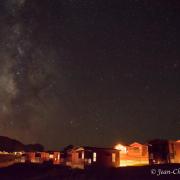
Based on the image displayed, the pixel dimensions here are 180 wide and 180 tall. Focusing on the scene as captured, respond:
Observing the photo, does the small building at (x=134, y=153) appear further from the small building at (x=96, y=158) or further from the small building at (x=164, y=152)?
the small building at (x=164, y=152)

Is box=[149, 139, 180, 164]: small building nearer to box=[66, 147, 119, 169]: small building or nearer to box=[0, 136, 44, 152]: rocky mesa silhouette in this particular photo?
box=[66, 147, 119, 169]: small building

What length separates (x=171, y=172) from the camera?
104ft

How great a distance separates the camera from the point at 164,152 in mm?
44688

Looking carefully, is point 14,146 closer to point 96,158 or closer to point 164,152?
point 96,158

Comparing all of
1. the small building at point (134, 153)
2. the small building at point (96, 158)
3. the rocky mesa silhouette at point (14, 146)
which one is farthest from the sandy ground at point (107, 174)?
the rocky mesa silhouette at point (14, 146)

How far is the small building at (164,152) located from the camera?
43856 mm

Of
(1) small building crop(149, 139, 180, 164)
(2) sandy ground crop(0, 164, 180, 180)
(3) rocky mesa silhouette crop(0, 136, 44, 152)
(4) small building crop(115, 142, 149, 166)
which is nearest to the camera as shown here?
(2) sandy ground crop(0, 164, 180, 180)

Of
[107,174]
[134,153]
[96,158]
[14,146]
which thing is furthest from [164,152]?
[14,146]

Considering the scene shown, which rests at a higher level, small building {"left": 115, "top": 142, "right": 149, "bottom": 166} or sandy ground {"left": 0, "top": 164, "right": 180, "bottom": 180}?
small building {"left": 115, "top": 142, "right": 149, "bottom": 166}

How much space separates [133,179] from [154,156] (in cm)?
1438

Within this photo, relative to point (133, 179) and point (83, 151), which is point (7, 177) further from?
point (133, 179)

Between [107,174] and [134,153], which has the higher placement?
[134,153]

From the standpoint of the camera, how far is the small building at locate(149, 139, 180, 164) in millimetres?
43856

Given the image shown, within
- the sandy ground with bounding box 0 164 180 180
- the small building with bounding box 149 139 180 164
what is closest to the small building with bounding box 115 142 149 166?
the small building with bounding box 149 139 180 164
